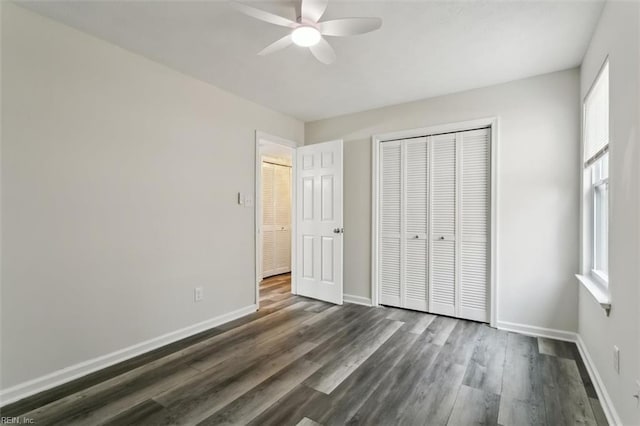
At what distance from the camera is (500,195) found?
3.07 metres

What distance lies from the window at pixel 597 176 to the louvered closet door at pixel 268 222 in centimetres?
453

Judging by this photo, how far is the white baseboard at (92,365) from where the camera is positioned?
192 cm

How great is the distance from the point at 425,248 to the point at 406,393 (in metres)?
1.87

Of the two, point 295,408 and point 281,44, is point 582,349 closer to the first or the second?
point 295,408

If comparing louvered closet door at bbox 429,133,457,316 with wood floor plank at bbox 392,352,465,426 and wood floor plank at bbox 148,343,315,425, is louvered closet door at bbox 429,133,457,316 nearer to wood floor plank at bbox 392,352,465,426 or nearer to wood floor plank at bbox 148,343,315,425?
wood floor plank at bbox 392,352,465,426

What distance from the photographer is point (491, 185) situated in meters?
3.11

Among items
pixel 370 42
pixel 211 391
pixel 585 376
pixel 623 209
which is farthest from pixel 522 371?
pixel 370 42

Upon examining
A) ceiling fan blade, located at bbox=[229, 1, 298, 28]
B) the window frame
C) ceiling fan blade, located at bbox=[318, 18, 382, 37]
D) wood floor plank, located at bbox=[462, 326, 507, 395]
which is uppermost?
ceiling fan blade, located at bbox=[229, 1, 298, 28]

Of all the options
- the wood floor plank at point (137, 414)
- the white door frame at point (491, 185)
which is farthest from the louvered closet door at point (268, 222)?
the wood floor plank at point (137, 414)

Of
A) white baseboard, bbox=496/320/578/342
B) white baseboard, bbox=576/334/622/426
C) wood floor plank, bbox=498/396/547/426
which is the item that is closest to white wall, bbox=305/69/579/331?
white baseboard, bbox=496/320/578/342

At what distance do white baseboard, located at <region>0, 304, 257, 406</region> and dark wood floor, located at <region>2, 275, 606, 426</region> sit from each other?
0.21ft

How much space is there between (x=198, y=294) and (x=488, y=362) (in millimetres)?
2652

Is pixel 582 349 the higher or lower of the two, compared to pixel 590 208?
lower

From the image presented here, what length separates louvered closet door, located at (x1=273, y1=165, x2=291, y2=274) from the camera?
235 inches
